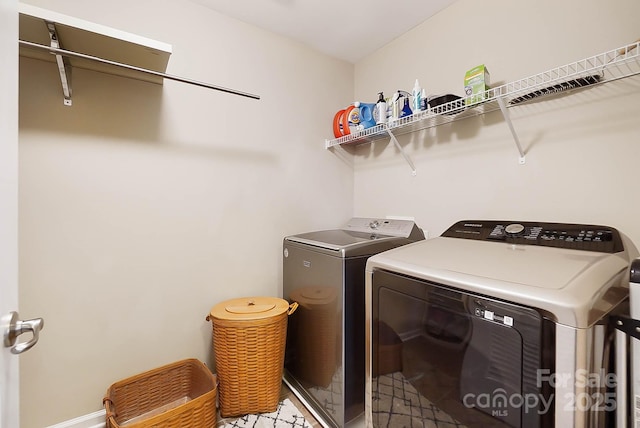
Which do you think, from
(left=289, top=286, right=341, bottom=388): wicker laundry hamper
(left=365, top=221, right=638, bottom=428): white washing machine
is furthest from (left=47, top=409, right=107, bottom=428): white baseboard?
(left=365, top=221, right=638, bottom=428): white washing machine

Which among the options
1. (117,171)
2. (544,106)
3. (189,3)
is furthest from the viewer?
(189,3)

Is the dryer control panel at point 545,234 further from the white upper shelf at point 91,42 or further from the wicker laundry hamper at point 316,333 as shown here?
the white upper shelf at point 91,42

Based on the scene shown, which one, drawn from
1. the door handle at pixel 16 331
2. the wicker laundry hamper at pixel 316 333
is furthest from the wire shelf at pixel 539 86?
the door handle at pixel 16 331

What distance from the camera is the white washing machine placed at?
705mm

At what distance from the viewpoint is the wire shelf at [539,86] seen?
1057mm

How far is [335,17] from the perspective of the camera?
1.82 m

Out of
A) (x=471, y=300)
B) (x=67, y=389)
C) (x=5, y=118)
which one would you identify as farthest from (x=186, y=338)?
(x=471, y=300)

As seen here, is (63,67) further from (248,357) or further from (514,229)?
(514,229)

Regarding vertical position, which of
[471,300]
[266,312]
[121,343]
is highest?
[471,300]

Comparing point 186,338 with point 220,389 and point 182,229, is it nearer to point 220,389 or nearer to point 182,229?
point 220,389

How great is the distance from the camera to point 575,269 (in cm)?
84

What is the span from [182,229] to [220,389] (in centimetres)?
94

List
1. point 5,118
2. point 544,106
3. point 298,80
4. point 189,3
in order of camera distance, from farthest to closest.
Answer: point 298,80, point 189,3, point 544,106, point 5,118

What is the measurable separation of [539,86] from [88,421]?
2671 mm
